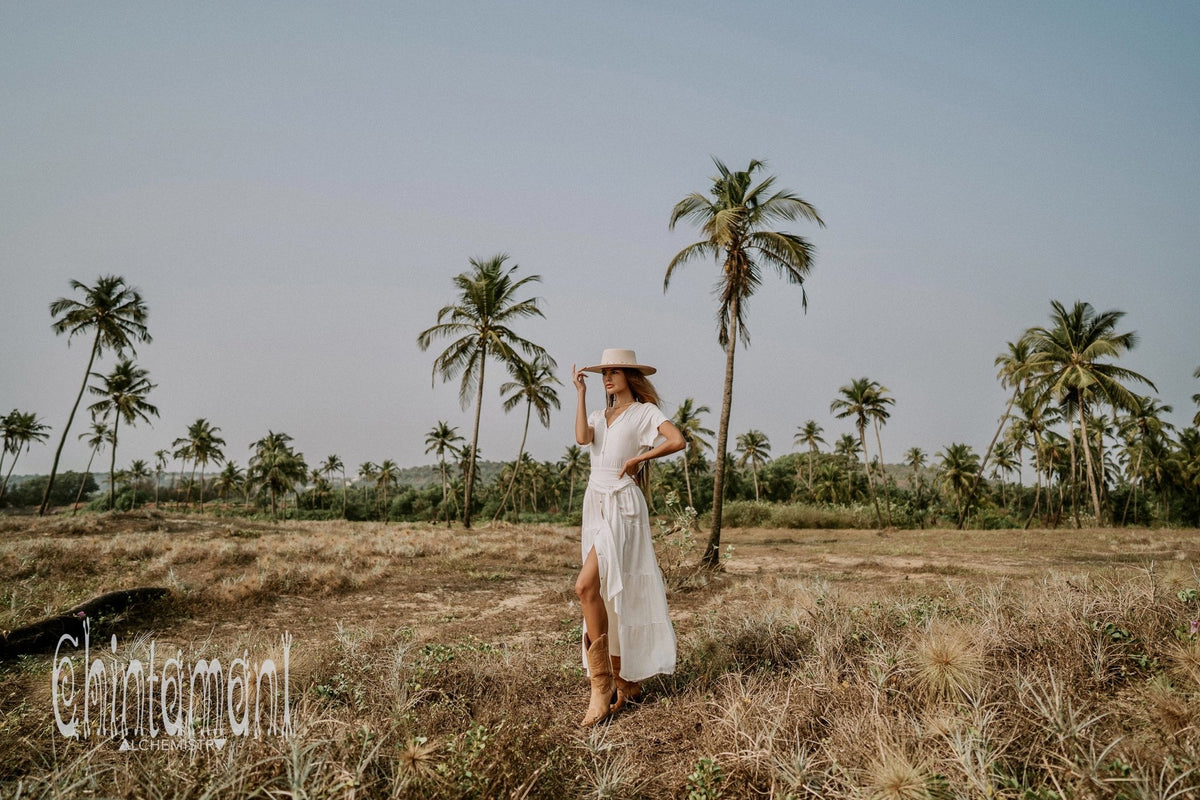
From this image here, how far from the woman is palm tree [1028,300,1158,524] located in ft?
103

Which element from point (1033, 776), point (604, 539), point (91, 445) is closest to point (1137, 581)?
point (1033, 776)

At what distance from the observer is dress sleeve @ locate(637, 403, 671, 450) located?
342cm

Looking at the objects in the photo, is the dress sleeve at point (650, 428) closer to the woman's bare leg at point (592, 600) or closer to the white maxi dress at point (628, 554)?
the white maxi dress at point (628, 554)

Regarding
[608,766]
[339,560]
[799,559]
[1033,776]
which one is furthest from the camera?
[799,559]

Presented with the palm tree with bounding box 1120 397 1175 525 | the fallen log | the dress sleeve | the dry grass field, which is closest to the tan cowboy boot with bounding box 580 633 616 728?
the dry grass field

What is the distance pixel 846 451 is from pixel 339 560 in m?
59.3

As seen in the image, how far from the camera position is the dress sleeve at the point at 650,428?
3416 mm

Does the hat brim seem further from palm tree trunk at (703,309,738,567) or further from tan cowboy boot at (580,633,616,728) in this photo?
palm tree trunk at (703,309,738,567)

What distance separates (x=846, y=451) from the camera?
203 feet

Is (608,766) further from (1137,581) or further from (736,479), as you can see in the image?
(736,479)

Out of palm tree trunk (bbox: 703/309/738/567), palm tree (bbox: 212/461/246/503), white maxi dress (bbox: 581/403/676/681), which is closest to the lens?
white maxi dress (bbox: 581/403/676/681)

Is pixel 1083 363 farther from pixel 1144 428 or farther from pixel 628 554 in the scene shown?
pixel 628 554

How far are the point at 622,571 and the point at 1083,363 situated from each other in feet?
108

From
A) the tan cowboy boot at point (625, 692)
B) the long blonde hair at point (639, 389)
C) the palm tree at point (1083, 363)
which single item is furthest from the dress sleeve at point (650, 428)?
the palm tree at point (1083, 363)
